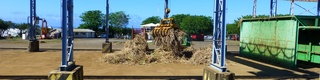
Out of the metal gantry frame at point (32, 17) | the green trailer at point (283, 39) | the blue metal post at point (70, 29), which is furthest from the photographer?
the metal gantry frame at point (32, 17)

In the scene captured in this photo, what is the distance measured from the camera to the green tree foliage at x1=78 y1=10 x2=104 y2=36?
9150 centimetres

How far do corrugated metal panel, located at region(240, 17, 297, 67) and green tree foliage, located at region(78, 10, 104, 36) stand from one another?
243 ft

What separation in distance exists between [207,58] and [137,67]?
3.96 meters

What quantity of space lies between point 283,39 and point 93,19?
80.7 meters

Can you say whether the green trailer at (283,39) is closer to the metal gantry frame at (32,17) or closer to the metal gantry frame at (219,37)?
the metal gantry frame at (219,37)

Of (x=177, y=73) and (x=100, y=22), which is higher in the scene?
(x=100, y=22)

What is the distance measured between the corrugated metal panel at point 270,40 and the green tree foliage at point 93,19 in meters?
74.0

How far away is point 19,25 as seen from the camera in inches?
3765

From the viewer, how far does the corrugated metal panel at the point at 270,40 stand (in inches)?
592

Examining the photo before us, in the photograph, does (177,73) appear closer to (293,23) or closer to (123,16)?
(293,23)

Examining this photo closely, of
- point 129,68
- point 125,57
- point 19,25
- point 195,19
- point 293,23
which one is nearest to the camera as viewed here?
point 129,68

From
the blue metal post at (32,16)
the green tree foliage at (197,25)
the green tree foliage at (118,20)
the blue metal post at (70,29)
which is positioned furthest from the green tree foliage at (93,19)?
the blue metal post at (70,29)

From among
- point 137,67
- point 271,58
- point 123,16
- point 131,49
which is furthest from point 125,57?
point 123,16

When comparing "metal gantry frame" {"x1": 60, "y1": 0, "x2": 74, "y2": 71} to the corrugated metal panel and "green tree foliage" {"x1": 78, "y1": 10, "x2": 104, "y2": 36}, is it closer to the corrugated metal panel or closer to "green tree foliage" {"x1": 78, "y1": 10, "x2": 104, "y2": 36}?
the corrugated metal panel
